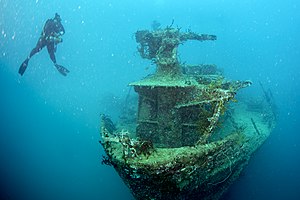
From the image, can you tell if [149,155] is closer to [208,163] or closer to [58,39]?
[208,163]

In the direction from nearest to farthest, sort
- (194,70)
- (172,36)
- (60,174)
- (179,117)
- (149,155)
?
(149,155), (179,117), (172,36), (194,70), (60,174)

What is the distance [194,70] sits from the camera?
49.7 ft

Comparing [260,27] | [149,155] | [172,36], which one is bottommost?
[149,155]

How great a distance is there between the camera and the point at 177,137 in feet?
29.6

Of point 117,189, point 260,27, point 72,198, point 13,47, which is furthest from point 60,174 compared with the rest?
point 260,27

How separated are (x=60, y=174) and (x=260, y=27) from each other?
182 m

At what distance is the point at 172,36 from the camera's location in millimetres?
11305

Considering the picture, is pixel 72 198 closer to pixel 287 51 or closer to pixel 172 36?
pixel 172 36

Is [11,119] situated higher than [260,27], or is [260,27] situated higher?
[260,27]

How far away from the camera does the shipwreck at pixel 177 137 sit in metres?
6.75

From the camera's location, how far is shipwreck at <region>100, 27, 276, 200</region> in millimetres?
6746

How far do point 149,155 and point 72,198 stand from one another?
11.2 m

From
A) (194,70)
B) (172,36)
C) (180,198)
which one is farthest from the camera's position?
(194,70)

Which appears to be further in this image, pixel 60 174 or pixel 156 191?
pixel 60 174
